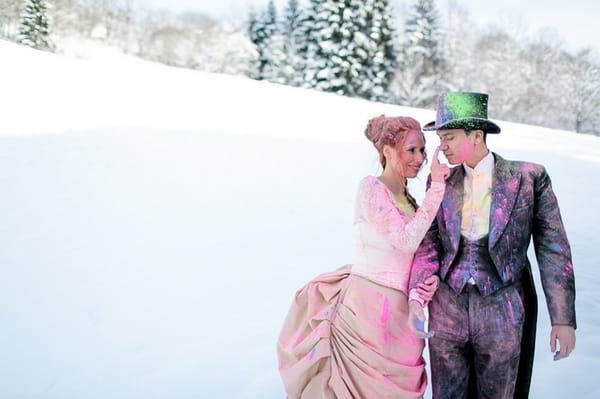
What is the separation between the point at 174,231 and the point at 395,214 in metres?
4.36

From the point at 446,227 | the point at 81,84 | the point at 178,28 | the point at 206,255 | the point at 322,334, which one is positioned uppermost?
the point at 178,28

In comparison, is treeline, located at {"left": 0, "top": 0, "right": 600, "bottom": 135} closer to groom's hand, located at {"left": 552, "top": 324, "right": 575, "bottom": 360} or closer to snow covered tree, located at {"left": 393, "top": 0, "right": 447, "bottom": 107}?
snow covered tree, located at {"left": 393, "top": 0, "right": 447, "bottom": 107}

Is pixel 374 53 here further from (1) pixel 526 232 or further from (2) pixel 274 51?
(1) pixel 526 232

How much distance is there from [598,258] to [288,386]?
4.37 metres

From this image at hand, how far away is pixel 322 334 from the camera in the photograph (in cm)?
221

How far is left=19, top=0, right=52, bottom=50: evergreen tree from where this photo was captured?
78.7 ft

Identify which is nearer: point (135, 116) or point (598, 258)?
point (598, 258)

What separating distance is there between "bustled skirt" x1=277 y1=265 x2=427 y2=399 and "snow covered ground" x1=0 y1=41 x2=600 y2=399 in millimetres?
1047

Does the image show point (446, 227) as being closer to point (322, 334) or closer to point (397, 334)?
point (397, 334)

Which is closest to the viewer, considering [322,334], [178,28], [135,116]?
[322,334]

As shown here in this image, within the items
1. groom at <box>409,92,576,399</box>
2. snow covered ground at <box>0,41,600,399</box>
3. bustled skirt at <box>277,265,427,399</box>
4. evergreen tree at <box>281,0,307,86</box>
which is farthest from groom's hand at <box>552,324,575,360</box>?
evergreen tree at <box>281,0,307,86</box>

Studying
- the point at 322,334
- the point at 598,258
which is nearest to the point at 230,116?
the point at 598,258

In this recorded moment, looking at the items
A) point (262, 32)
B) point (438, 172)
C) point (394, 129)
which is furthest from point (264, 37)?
point (438, 172)

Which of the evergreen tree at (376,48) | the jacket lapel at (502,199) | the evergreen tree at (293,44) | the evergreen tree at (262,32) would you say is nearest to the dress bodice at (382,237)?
the jacket lapel at (502,199)
